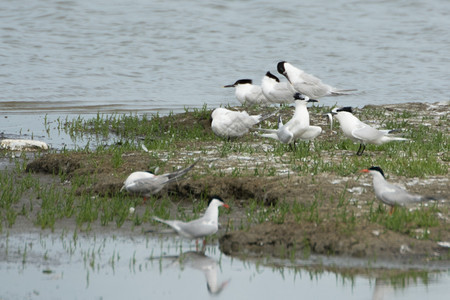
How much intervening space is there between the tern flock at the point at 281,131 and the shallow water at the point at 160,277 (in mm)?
272

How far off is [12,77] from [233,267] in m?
14.4

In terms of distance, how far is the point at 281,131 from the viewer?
9.23 m

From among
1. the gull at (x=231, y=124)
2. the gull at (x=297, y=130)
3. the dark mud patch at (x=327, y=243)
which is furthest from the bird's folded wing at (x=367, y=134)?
the dark mud patch at (x=327, y=243)

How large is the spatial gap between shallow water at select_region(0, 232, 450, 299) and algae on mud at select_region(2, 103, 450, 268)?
0.42 metres

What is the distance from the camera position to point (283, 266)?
5605 mm

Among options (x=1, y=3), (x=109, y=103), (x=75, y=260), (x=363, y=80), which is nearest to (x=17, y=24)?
(x=1, y=3)

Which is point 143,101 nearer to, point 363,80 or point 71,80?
point 71,80

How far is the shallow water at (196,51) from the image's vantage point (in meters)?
17.2

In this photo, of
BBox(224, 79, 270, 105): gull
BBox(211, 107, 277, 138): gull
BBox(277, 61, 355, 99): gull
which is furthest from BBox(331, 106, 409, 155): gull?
BBox(224, 79, 270, 105): gull

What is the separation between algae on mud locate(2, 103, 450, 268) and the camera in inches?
235

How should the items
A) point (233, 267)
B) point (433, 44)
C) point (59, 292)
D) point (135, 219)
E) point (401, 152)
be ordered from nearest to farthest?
point (59, 292) < point (233, 267) < point (135, 219) < point (401, 152) < point (433, 44)

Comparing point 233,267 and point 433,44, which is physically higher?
point 433,44

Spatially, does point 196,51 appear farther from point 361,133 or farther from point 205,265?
point 205,265

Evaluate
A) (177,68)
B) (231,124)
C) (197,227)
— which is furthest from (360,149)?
→ (177,68)
